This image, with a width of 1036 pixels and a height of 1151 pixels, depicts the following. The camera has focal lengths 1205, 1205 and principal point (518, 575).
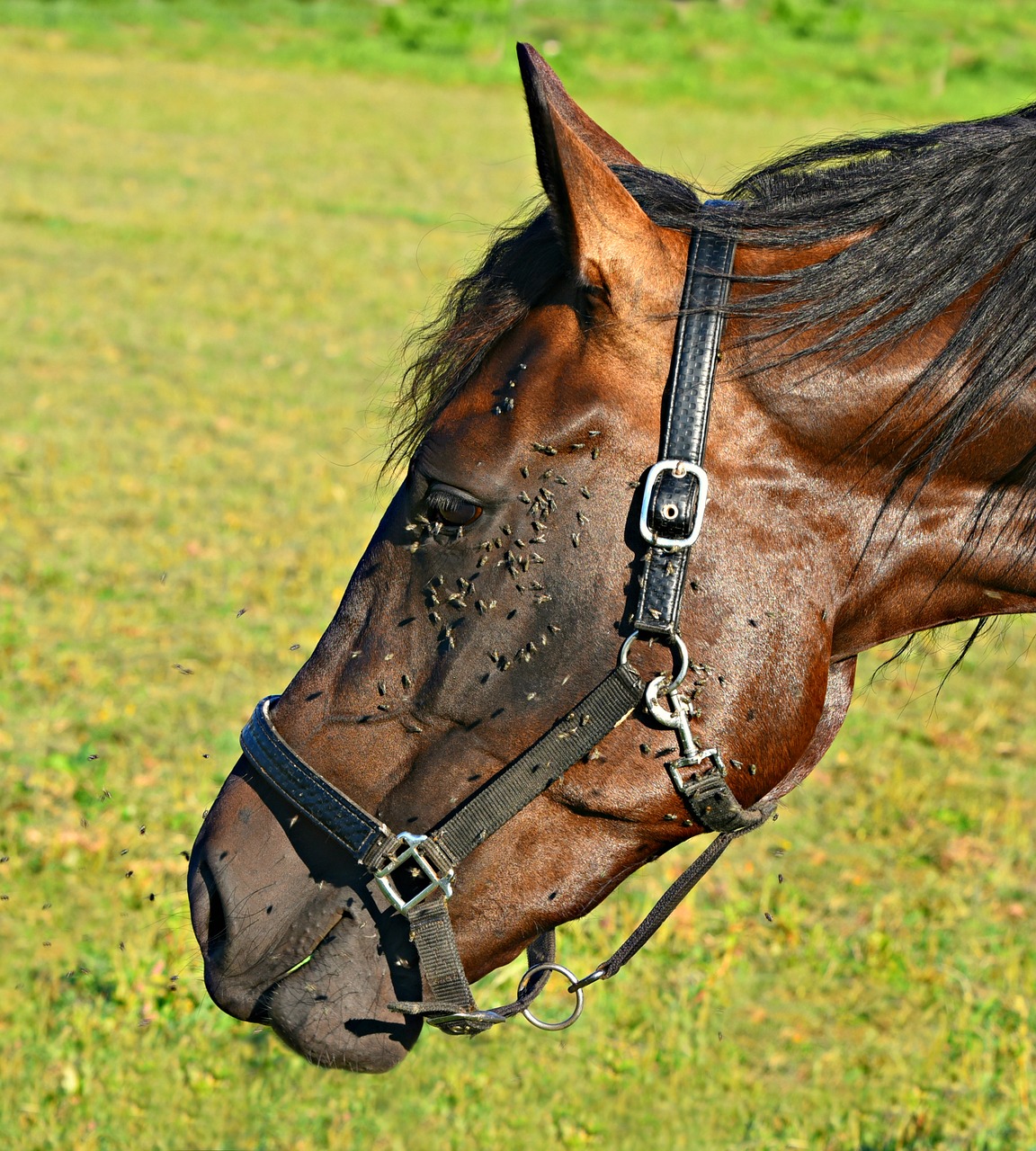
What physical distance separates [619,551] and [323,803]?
611mm

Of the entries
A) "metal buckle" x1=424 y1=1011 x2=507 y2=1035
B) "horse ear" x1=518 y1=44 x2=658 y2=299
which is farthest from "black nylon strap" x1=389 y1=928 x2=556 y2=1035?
"horse ear" x1=518 y1=44 x2=658 y2=299

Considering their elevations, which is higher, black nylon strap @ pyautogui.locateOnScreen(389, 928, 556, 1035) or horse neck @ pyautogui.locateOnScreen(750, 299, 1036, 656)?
horse neck @ pyautogui.locateOnScreen(750, 299, 1036, 656)

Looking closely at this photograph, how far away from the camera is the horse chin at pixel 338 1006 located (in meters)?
1.90

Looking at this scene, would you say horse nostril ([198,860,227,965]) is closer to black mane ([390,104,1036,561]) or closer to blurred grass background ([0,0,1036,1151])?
black mane ([390,104,1036,561])

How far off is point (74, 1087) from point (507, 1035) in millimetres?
1166

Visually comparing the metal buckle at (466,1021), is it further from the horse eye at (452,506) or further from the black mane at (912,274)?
the black mane at (912,274)

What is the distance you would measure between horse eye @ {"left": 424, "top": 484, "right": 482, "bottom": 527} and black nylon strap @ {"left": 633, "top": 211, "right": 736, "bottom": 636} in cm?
→ 27

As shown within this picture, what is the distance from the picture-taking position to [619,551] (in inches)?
69.3

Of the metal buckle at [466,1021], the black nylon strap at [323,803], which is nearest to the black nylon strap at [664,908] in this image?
the metal buckle at [466,1021]

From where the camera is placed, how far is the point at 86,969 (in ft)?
11.4

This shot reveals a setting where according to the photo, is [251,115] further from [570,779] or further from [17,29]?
[570,779]

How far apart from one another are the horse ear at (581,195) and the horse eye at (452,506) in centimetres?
36

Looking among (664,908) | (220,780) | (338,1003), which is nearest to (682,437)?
(664,908)

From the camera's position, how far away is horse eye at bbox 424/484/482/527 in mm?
1797
